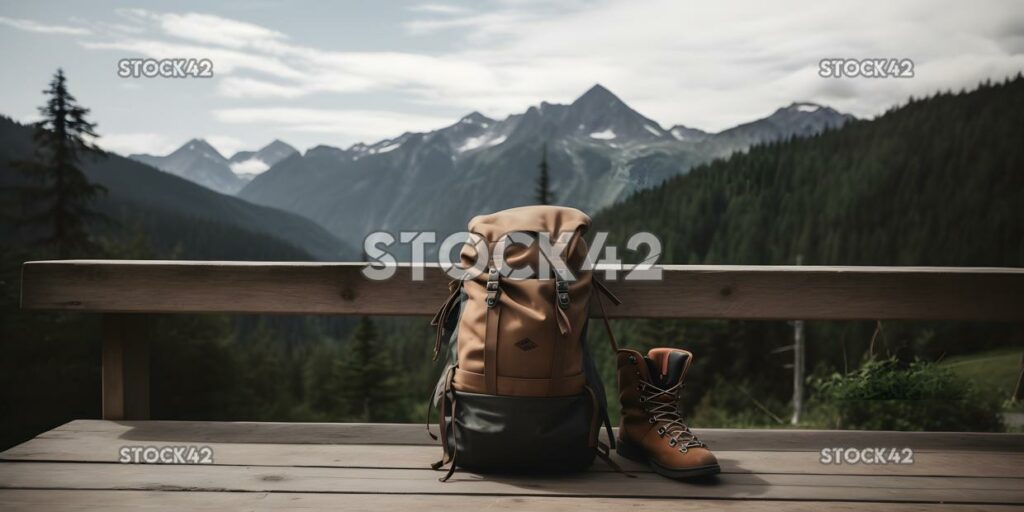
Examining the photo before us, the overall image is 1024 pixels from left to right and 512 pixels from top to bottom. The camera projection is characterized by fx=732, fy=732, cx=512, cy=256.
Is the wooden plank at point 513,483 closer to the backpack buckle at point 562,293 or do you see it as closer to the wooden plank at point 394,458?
the wooden plank at point 394,458

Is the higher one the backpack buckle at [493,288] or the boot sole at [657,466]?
the backpack buckle at [493,288]

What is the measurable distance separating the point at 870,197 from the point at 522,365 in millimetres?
67143

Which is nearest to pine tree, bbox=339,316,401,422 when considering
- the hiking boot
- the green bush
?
the green bush

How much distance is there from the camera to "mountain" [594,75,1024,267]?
5241 cm

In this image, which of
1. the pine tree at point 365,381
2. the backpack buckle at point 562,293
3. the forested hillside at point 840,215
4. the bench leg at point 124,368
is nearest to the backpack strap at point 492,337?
the backpack buckle at point 562,293

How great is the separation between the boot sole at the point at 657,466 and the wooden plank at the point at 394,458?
24mm

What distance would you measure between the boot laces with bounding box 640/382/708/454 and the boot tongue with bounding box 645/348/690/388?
21mm

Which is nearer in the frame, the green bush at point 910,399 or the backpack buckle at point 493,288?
the backpack buckle at point 493,288

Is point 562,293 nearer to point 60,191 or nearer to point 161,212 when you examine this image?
point 60,191

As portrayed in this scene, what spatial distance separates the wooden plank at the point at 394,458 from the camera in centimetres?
219

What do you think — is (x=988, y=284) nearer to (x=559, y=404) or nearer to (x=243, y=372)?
(x=559, y=404)

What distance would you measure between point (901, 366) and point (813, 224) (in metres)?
60.7

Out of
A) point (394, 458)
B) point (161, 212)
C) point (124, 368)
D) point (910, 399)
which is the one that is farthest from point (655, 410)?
point (161, 212)

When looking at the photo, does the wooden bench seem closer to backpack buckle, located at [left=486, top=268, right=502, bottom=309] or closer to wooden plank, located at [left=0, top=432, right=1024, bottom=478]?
wooden plank, located at [left=0, top=432, right=1024, bottom=478]
